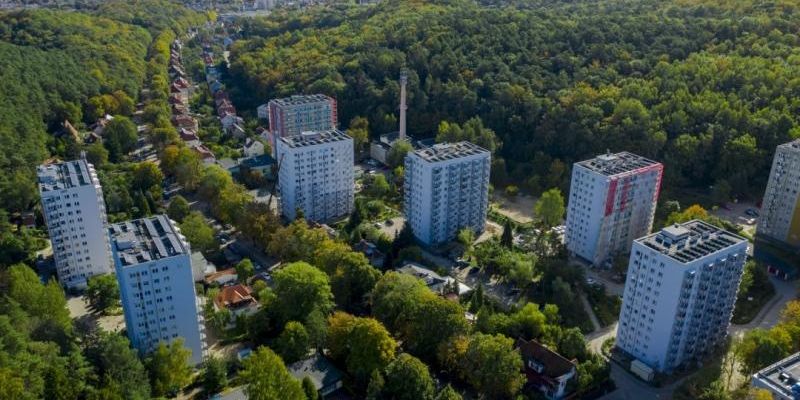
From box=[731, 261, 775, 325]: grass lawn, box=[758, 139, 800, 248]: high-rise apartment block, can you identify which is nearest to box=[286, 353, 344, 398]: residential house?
box=[731, 261, 775, 325]: grass lawn

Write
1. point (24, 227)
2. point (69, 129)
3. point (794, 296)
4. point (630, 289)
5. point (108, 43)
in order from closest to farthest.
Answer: point (630, 289) → point (794, 296) → point (24, 227) → point (69, 129) → point (108, 43)

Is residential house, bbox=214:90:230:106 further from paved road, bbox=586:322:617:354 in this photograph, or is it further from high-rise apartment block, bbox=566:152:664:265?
paved road, bbox=586:322:617:354

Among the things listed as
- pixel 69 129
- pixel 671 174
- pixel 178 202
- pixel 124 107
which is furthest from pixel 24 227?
pixel 671 174

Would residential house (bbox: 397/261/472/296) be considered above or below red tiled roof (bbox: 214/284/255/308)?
above

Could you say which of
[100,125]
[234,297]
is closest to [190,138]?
[100,125]

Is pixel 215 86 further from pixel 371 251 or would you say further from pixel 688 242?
pixel 688 242

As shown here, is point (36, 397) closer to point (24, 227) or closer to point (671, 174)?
point (24, 227)
